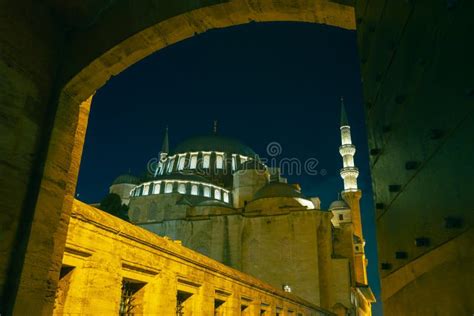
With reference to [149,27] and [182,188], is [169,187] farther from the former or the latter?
[149,27]

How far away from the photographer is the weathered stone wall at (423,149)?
118 centimetres

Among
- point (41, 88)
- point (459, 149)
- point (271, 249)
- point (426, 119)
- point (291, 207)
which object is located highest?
point (291, 207)

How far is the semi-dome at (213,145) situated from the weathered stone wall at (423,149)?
131ft

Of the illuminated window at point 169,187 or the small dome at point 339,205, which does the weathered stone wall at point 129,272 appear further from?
the small dome at point 339,205

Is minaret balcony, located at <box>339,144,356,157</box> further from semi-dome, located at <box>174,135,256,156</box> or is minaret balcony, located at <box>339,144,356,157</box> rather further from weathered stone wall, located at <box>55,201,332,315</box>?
weathered stone wall, located at <box>55,201,332,315</box>

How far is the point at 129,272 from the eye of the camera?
591 centimetres

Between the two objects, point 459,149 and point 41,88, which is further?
point 41,88

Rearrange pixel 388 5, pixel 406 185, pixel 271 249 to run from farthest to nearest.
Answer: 1. pixel 271 249
2. pixel 388 5
3. pixel 406 185

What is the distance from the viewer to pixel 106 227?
538 centimetres

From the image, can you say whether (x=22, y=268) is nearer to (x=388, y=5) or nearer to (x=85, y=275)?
(x=85, y=275)

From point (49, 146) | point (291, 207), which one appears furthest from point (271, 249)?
point (49, 146)

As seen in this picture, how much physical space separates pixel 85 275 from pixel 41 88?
2.84 m

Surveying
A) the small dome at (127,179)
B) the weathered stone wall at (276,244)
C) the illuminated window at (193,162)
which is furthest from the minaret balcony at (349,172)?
the small dome at (127,179)

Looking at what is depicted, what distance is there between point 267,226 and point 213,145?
54.2 ft
